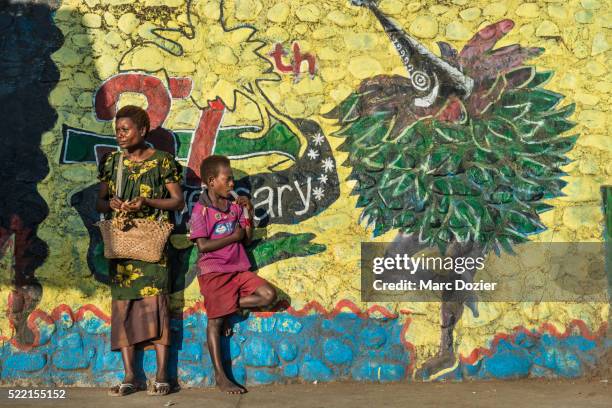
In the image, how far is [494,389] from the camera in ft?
19.8

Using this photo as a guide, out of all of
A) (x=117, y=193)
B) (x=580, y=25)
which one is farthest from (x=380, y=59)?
(x=117, y=193)

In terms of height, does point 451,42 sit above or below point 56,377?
above

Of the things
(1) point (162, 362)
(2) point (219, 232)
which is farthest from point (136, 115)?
(1) point (162, 362)

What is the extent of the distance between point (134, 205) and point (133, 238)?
218mm

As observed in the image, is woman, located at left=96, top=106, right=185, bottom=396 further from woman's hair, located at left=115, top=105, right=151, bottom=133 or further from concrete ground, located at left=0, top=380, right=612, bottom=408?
concrete ground, located at left=0, top=380, right=612, bottom=408

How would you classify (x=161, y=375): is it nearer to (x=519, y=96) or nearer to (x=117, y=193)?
(x=117, y=193)

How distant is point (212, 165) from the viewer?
6.05 meters

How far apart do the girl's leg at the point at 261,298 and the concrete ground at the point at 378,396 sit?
0.57 metres

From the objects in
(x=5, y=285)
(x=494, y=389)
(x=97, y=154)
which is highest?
(x=97, y=154)

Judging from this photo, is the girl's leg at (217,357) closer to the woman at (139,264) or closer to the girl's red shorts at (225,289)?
the girl's red shorts at (225,289)

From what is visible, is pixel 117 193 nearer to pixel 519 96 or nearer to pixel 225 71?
pixel 225 71

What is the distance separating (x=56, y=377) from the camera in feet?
20.4

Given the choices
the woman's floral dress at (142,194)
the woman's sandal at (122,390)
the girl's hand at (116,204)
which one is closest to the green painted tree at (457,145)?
the woman's floral dress at (142,194)

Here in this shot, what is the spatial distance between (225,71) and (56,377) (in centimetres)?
239
